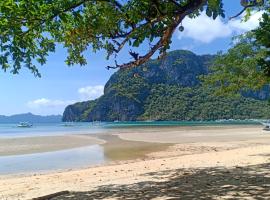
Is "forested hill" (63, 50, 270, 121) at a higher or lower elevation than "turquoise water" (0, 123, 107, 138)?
higher

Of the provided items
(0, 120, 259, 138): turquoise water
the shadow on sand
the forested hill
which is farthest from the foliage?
the forested hill

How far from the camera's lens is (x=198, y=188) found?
886 cm

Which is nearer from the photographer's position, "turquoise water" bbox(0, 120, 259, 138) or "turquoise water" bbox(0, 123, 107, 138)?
"turquoise water" bbox(0, 123, 107, 138)

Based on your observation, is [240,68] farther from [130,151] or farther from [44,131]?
[44,131]

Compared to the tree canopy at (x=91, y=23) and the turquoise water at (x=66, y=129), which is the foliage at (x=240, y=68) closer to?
the tree canopy at (x=91, y=23)

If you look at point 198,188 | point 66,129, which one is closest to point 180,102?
point 66,129

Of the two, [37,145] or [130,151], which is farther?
[37,145]

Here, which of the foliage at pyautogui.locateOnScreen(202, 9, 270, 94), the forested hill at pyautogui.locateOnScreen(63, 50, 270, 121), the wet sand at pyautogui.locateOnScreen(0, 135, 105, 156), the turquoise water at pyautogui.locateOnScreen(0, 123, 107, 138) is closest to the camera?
the foliage at pyautogui.locateOnScreen(202, 9, 270, 94)

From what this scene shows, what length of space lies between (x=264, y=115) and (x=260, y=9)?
153 meters

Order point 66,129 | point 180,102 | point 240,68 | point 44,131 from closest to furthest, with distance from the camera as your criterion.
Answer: point 240,68 < point 44,131 < point 66,129 < point 180,102

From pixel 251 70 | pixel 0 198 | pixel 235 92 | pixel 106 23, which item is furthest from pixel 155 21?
pixel 235 92

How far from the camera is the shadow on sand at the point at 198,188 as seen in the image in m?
7.99

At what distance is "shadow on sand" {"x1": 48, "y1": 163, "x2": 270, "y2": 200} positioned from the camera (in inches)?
314

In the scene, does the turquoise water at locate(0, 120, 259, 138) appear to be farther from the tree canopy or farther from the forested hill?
the tree canopy
